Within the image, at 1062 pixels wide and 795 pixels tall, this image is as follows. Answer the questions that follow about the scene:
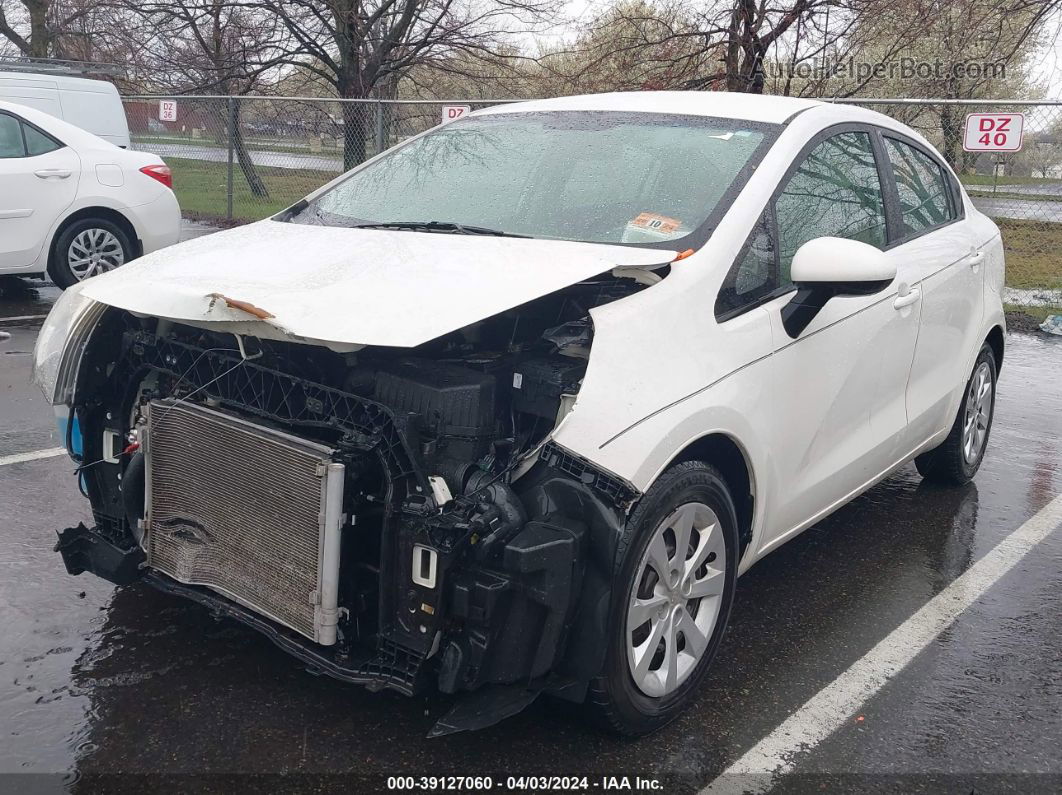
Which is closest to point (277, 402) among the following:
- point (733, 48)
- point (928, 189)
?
point (928, 189)

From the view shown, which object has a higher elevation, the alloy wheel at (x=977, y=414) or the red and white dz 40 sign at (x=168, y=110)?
the red and white dz 40 sign at (x=168, y=110)

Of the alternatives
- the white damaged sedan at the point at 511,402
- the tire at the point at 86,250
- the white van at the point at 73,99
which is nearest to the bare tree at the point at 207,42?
the white van at the point at 73,99

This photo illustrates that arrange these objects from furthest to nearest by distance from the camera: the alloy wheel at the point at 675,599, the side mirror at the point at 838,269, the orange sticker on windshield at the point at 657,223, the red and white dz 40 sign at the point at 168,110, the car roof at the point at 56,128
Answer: the red and white dz 40 sign at the point at 168,110
the car roof at the point at 56,128
the orange sticker on windshield at the point at 657,223
the side mirror at the point at 838,269
the alloy wheel at the point at 675,599

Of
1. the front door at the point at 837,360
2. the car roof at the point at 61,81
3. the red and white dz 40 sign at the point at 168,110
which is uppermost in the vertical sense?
the car roof at the point at 61,81

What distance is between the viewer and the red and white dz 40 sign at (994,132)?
9.72 metres

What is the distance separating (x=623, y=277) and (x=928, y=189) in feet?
7.63

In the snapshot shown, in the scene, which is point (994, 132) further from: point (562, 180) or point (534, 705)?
point (534, 705)

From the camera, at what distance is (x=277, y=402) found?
→ 2.99 m

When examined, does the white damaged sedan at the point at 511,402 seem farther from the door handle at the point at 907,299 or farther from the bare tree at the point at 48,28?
the bare tree at the point at 48,28

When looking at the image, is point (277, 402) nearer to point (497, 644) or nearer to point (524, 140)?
point (497, 644)

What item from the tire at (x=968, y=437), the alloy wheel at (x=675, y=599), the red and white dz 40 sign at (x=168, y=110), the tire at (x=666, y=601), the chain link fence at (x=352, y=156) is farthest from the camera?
the red and white dz 40 sign at (x=168, y=110)

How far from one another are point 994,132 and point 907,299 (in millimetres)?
6771

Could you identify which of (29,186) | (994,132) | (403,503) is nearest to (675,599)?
(403,503)

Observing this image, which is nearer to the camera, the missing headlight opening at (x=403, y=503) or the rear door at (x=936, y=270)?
the missing headlight opening at (x=403, y=503)
